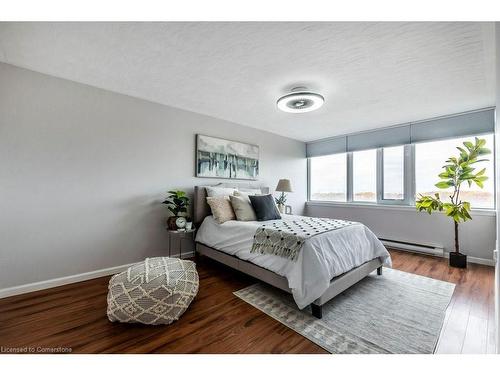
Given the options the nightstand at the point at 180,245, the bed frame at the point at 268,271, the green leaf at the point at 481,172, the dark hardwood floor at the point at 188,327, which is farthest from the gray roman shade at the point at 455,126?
the nightstand at the point at 180,245

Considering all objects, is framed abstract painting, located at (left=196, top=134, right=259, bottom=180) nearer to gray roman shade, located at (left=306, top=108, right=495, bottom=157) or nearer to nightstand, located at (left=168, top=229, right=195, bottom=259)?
nightstand, located at (left=168, top=229, right=195, bottom=259)

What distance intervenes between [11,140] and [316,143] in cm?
525

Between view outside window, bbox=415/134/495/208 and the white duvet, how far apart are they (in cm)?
202

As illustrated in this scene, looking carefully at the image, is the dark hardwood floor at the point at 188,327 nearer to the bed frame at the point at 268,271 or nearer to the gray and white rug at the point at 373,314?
the gray and white rug at the point at 373,314

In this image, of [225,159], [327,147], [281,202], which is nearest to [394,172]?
[327,147]

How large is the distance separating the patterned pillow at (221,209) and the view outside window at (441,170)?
11.3 feet

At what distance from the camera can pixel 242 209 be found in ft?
9.78

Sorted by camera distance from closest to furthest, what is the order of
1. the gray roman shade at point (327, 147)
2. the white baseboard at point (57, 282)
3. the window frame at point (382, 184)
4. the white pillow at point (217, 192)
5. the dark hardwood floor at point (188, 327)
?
the dark hardwood floor at point (188, 327), the white baseboard at point (57, 282), the white pillow at point (217, 192), the window frame at point (382, 184), the gray roman shade at point (327, 147)

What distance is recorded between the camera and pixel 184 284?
181 cm

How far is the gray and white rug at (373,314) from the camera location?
150 cm

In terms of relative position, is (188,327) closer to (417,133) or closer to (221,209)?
(221,209)

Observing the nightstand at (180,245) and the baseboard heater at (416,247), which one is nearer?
the nightstand at (180,245)
